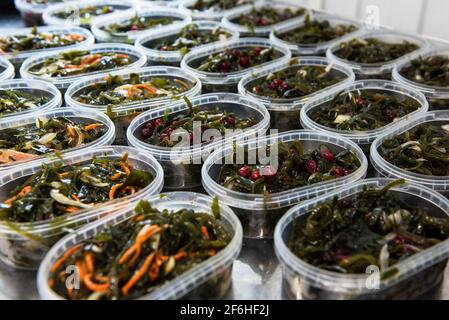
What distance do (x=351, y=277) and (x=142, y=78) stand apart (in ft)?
7.29

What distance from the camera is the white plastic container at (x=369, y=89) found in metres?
2.61

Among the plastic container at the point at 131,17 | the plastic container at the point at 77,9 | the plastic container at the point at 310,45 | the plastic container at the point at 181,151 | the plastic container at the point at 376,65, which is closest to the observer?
the plastic container at the point at 181,151

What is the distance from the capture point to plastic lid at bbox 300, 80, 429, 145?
2604 mm

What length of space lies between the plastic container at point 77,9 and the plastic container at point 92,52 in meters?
0.61

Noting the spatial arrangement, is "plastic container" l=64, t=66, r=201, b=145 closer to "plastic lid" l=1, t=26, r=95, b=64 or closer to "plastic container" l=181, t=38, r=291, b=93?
"plastic container" l=181, t=38, r=291, b=93

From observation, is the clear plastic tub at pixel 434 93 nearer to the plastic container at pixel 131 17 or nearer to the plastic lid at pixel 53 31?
the plastic container at pixel 131 17

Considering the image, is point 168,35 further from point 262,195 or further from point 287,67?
point 262,195

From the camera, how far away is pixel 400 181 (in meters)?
2.16

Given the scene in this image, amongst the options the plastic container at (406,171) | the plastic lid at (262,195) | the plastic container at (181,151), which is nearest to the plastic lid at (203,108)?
the plastic container at (181,151)

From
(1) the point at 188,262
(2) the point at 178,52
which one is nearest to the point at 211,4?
(2) the point at 178,52

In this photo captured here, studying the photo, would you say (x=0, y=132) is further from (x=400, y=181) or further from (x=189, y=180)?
(x=400, y=181)

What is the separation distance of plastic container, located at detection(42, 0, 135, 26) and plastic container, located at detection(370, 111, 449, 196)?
109 inches

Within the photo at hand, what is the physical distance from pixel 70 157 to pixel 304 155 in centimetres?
119

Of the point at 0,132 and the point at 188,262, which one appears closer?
the point at 188,262
